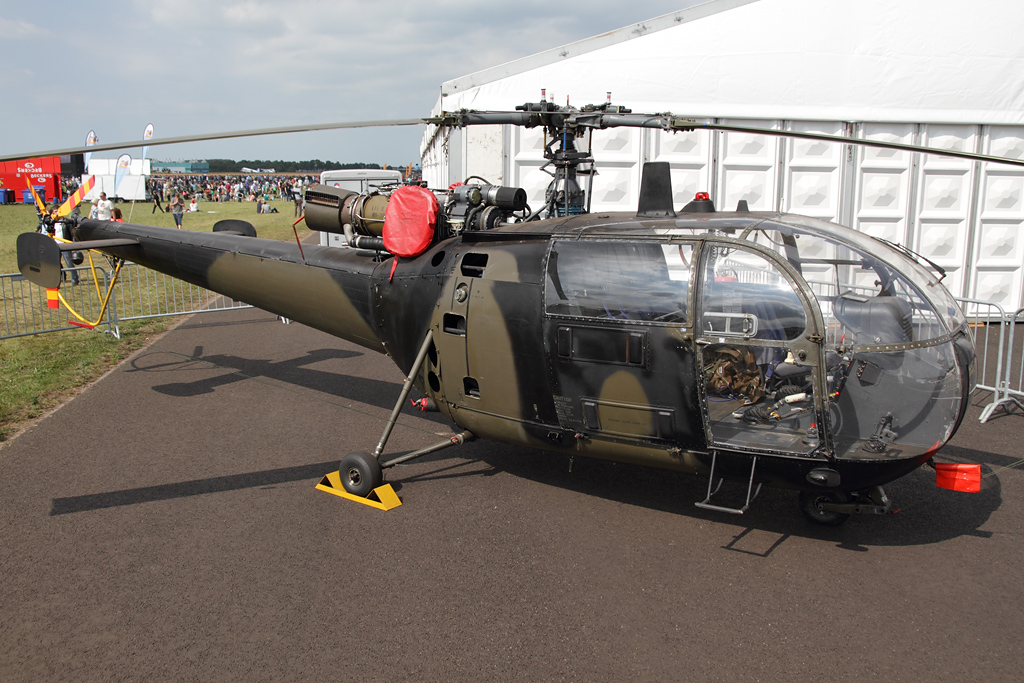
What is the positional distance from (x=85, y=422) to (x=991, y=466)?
875cm

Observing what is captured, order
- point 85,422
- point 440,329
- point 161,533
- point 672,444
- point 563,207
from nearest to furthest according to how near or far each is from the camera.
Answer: point 672,444 < point 161,533 < point 440,329 < point 563,207 < point 85,422

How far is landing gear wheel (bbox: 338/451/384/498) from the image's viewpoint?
558 centimetres

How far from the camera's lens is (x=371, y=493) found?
18.4ft

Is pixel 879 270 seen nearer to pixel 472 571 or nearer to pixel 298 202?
pixel 472 571

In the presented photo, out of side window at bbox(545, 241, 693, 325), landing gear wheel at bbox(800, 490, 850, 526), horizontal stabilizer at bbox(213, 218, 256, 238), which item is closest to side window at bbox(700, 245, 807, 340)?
side window at bbox(545, 241, 693, 325)

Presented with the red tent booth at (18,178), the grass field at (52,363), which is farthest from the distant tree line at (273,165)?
the grass field at (52,363)

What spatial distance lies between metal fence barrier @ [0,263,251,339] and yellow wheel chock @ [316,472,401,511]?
5.80m

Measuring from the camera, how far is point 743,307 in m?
4.30

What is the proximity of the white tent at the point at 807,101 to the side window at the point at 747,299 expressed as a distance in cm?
733

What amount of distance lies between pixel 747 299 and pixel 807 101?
850 centimetres

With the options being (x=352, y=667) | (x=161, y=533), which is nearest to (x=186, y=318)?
(x=161, y=533)

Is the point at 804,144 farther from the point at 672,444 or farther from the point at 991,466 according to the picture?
the point at 672,444

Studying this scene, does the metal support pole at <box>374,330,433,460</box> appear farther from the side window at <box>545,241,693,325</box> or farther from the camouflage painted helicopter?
the side window at <box>545,241,693,325</box>

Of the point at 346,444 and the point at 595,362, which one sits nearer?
the point at 595,362
